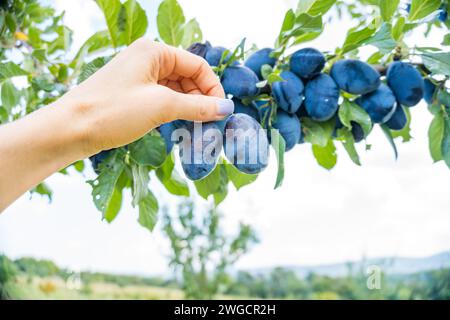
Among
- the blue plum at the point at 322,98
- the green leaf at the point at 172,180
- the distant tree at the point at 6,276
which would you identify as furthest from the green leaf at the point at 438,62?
the distant tree at the point at 6,276

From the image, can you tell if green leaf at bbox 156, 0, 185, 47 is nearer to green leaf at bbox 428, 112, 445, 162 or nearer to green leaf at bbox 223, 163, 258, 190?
green leaf at bbox 223, 163, 258, 190

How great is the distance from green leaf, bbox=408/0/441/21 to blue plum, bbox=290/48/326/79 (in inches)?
4.4

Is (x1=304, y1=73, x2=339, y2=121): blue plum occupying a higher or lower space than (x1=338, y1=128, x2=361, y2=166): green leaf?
higher

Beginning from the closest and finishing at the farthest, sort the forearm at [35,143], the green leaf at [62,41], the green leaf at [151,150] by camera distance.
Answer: the forearm at [35,143]
the green leaf at [151,150]
the green leaf at [62,41]

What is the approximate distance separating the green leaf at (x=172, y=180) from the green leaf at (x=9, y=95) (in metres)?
0.27

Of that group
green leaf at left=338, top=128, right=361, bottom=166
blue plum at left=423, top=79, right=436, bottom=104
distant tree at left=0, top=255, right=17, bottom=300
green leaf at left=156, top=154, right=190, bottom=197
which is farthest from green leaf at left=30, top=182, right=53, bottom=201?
distant tree at left=0, top=255, right=17, bottom=300

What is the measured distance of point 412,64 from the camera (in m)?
0.53

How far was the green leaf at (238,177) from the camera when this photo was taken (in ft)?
1.73

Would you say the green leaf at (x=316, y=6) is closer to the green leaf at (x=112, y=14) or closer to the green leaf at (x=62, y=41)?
the green leaf at (x=112, y=14)

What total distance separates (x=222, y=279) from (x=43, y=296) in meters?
1.34

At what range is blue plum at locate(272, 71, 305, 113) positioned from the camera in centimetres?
48

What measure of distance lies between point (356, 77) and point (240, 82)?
13cm
